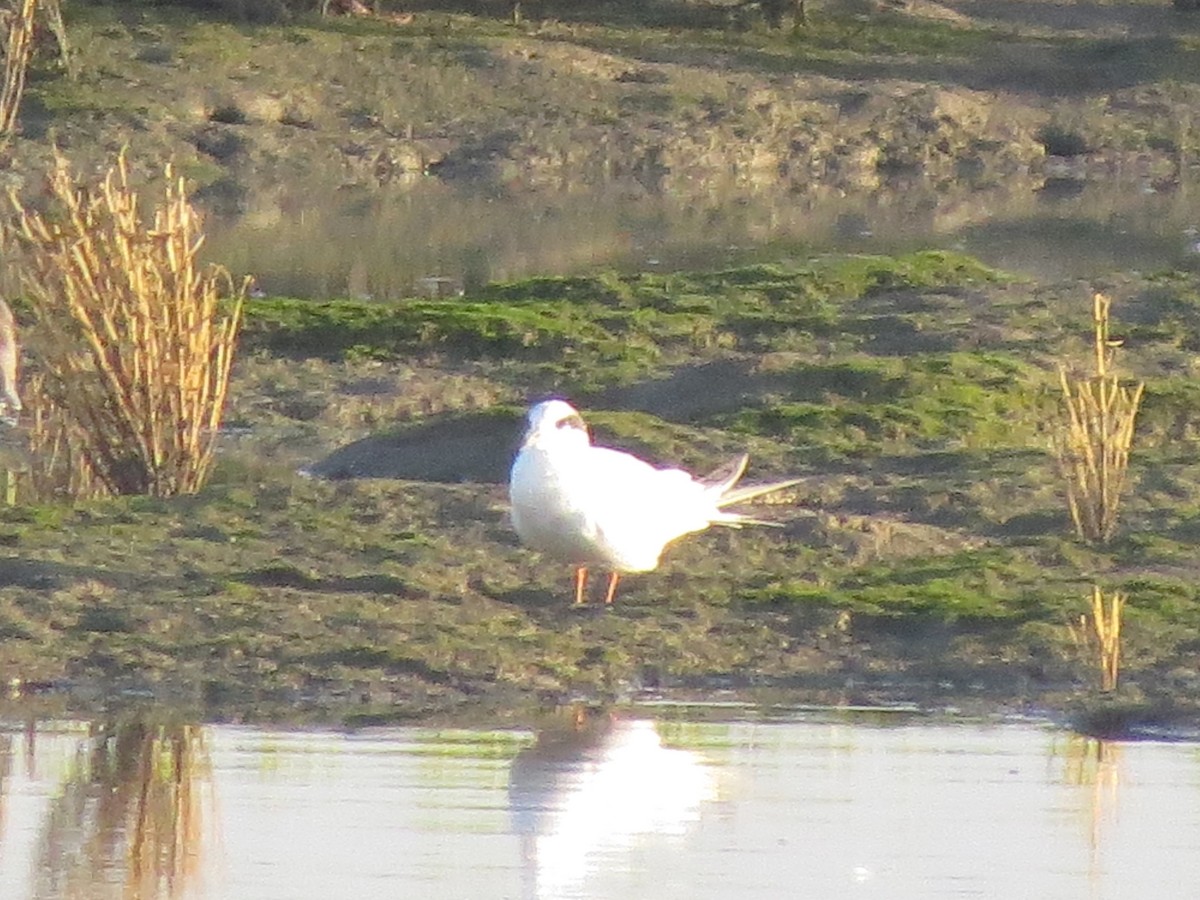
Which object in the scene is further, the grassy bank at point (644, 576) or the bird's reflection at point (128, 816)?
the grassy bank at point (644, 576)

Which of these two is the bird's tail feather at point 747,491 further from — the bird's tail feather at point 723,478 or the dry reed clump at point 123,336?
the dry reed clump at point 123,336

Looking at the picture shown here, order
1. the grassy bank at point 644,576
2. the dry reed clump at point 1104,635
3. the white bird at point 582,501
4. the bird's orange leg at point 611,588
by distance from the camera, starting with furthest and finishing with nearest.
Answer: the bird's orange leg at point 611,588
the white bird at point 582,501
the grassy bank at point 644,576
the dry reed clump at point 1104,635

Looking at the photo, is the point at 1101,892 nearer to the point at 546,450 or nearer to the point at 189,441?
the point at 546,450

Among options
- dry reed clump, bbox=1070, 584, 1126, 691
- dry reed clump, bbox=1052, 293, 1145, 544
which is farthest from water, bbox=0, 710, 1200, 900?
dry reed clump, bbox=1052, 293, 1145, 544

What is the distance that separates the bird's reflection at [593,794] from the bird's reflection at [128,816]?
0.70 meters

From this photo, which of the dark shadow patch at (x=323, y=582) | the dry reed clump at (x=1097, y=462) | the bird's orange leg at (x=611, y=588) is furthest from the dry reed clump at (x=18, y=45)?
the bird's orange leg at (x=611, y=588)

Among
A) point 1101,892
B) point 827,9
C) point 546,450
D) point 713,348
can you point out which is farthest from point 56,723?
point 827,9

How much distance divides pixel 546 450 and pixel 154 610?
46.7 inches

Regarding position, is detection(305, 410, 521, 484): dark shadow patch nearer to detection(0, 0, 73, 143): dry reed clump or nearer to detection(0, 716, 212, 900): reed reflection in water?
detection(0, 0, 73, 143): dry reed clump

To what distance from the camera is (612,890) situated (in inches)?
231

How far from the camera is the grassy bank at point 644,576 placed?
320 inches

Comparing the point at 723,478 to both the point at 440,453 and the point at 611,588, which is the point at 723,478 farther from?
the point at 440,453

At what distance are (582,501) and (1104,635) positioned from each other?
1480 millimetres

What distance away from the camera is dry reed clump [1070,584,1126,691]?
8.02 m
